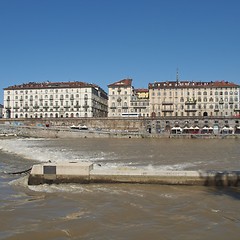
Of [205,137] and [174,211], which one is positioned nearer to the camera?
[174,211]

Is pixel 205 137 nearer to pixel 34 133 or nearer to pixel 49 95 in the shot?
pixel 34 133

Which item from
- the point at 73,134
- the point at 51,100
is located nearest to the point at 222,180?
the point at 73,134

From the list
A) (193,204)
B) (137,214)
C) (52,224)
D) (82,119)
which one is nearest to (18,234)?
(52,224)

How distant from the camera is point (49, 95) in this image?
134 meters

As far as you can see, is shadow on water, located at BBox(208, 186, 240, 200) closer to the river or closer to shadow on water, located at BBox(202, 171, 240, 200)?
the river

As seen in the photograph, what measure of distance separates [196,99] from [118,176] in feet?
376

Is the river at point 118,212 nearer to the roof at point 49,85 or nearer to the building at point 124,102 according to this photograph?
the building at point 124,102

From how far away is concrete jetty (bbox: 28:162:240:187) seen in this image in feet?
44.8

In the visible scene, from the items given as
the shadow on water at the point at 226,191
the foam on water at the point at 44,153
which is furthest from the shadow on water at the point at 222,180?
the foam on water at the point at 44,153

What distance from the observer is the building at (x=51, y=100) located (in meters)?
131

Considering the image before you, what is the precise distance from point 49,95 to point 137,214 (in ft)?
417

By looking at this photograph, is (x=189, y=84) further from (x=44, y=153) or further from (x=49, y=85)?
(x=44, y=153)

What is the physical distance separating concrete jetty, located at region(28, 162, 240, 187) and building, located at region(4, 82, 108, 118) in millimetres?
116490

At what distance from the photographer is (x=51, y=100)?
5261 inches
